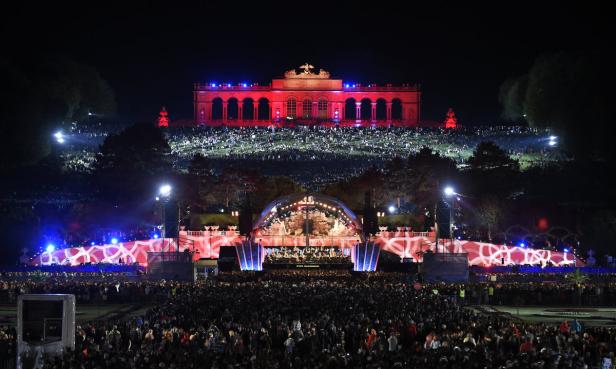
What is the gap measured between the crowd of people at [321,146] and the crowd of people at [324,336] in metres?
57.3

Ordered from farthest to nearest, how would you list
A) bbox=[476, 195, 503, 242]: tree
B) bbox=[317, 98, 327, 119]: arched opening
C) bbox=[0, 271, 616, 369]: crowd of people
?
bbox=[317, 98, 327, 119]: arched opening < bbox=[476, 195, 503, 242]: tree < bbox=[0, 271, 616, 369]: crowd of people

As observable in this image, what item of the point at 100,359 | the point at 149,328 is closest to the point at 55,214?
the point at 149,328

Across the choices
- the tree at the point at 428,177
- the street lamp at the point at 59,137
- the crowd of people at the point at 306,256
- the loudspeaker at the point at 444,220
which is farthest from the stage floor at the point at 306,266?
the street lamp at the point at 59,137

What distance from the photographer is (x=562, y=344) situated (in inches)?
986

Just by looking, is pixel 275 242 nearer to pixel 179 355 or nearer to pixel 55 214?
pixel 55 214

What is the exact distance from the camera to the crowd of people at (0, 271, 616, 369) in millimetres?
21734

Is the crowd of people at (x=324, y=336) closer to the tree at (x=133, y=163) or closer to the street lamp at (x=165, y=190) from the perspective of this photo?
the street lamp at (x=165, y=190)

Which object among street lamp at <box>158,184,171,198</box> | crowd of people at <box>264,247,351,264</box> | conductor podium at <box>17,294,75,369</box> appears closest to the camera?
conductor podium at <box>17,294,75,369</box>

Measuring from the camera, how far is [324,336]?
2619cm

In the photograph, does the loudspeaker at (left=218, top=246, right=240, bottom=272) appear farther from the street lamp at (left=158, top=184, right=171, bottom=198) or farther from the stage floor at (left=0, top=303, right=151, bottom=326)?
the stage floor at (left=0, top=303, right=151, bottom=326)

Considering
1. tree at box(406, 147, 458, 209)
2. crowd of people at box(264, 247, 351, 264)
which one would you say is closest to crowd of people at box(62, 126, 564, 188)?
tree at box(406, 147, 458, 209)

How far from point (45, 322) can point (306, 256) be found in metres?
42.1

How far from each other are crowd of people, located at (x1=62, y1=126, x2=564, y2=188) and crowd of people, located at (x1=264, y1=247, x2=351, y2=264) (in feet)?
84.2

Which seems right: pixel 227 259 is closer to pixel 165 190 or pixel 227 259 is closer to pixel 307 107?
pixel 165 190
